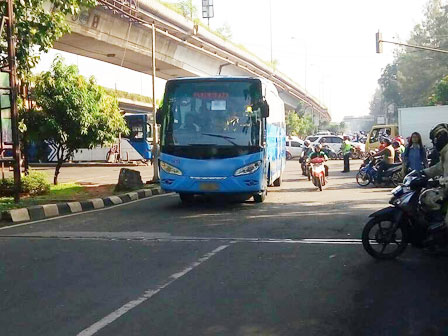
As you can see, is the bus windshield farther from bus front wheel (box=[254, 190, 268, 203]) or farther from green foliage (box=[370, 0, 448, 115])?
green foliage (box=[370, 0, 448, 115])

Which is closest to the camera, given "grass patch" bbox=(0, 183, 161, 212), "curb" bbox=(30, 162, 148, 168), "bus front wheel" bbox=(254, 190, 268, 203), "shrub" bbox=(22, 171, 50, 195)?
"grass patch" bbox=(0, 183, 161, 212)

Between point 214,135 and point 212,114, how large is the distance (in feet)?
1.55

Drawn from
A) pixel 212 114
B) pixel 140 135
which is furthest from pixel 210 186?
pixel 140 135

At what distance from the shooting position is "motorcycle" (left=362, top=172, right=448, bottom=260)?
648 cm

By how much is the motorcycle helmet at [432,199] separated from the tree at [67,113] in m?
11.0

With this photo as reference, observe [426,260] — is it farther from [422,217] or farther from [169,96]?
[169,96]

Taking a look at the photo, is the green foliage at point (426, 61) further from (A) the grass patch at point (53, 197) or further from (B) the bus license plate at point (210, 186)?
(B) the bus license plate at point (210, 186)

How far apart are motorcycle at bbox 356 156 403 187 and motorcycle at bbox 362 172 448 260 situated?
9973 mm

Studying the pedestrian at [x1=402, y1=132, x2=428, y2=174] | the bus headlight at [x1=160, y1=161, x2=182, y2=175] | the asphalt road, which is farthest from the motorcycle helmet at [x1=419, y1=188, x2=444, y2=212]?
the pedestrian at [x1=402, y1=132, x2=428, y2=174]

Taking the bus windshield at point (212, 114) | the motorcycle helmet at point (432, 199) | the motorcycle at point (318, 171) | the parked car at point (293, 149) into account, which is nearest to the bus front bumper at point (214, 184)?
the bus windshield at point (212, 114)

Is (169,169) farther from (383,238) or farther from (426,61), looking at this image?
(426,61)

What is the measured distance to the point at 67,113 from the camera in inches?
595

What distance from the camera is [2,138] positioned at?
39.2ft

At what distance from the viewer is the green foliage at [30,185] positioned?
1347 centimetres
